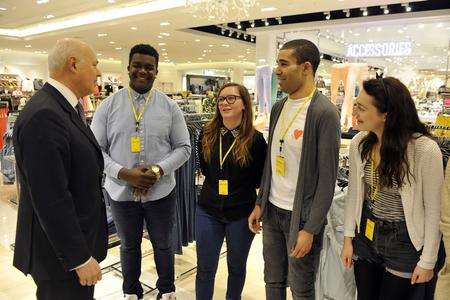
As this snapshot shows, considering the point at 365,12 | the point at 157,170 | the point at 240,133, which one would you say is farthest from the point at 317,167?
the point at 365,12

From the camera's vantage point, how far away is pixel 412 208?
1.41 meters

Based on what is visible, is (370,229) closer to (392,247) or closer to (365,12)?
(392,247)

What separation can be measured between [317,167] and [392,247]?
1.46ft

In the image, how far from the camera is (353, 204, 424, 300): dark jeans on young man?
1.44 metres

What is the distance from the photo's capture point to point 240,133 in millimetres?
1994

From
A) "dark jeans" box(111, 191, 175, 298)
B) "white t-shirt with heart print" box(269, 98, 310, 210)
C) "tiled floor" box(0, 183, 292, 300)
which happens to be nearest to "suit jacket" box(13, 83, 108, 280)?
"dark jeans" box(111, 191, 175, 298)

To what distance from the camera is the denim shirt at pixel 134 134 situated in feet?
7.17

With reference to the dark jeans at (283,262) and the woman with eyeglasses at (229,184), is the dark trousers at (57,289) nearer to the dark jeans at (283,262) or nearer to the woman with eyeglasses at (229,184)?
the woman with eyeglasses at (229,184)

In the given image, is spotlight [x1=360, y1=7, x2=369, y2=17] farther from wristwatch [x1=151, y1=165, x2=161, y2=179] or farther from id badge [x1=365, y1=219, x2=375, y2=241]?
id badge [x1=365, y1=219, x2=375, y2=241]

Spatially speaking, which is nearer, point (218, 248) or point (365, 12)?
point (218, 248)

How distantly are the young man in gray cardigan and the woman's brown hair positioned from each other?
6.7 inches

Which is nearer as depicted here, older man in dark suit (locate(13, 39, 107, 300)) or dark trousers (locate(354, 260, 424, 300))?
older man in dark suit (locate(13, 39, 107, 300))

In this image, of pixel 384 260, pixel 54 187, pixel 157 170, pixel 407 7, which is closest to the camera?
pixel 54 187

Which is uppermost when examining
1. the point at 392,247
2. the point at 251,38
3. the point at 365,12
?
the point at 251,38
